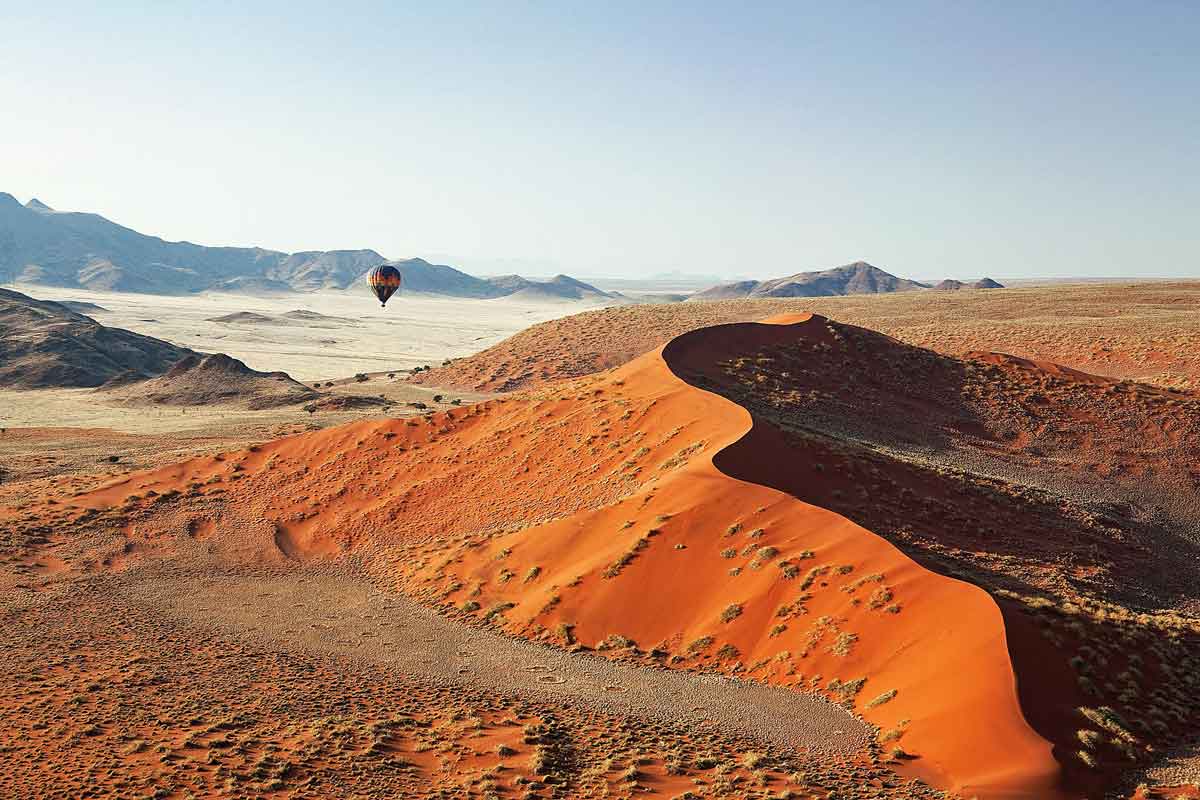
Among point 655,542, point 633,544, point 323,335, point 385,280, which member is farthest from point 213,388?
point 323,335

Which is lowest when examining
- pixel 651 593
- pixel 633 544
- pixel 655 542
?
pixel 651 593

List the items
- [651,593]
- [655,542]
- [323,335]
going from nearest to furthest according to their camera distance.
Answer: [651,593] < [655,542] < [323,335]

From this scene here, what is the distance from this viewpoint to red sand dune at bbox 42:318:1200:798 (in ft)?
51.9

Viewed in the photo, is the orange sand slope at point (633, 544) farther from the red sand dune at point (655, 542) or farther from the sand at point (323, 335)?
the sand at point (323, 335)

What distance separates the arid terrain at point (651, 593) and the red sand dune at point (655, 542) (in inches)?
3.4

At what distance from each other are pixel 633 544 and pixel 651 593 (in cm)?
172

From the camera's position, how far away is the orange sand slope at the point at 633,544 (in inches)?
634

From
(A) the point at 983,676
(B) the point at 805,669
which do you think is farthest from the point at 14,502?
(A) the point at 983,676

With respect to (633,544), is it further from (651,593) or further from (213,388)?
(213,388)

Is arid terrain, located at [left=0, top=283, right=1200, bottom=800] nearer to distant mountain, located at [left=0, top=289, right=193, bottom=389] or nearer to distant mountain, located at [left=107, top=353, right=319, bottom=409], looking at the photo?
distant mountain, located at [left=107, top=353, right=319, bottom=409]

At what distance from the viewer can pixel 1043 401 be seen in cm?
4266

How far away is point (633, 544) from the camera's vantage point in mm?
22875

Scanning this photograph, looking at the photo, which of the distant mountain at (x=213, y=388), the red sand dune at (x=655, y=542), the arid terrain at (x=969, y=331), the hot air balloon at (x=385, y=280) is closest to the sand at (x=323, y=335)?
the distant mountain at (x=213, y=388)

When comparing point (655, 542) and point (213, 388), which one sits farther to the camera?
point (213, 388)
